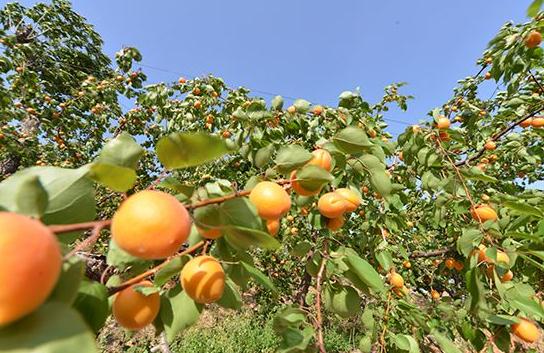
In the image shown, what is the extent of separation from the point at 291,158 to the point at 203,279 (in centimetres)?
38

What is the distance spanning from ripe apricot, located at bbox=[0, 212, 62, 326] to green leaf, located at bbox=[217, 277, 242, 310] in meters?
0.51

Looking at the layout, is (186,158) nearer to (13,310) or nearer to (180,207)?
(180,207)

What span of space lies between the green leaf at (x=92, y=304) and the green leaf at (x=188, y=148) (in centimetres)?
25

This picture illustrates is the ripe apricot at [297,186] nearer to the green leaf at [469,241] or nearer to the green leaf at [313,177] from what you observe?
the green leaf at [313,177]

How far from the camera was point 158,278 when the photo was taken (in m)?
0.69

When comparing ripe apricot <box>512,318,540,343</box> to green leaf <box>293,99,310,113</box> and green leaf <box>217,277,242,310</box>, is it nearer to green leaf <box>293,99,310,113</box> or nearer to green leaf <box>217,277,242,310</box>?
green leaf <box>217,277,242,310</box>

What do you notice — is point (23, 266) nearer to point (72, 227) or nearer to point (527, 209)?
point (72, 227)

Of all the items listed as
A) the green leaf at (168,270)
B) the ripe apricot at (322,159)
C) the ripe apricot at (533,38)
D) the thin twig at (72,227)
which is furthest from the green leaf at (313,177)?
the ripe apricot at (533,38)

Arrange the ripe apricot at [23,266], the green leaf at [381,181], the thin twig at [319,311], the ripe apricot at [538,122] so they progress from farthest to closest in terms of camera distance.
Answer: the ripe apricot at [538,122] < the green leaf at [381,181] < the thin twig at [319,311] < the ripe apricot at [23,266]

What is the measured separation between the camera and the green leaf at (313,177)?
78 cm

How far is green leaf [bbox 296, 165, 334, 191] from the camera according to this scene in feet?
2.55

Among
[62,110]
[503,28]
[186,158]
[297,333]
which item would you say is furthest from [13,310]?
[62,110]

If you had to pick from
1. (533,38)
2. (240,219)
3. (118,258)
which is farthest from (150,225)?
(533,38)

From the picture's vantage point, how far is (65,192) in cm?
55
